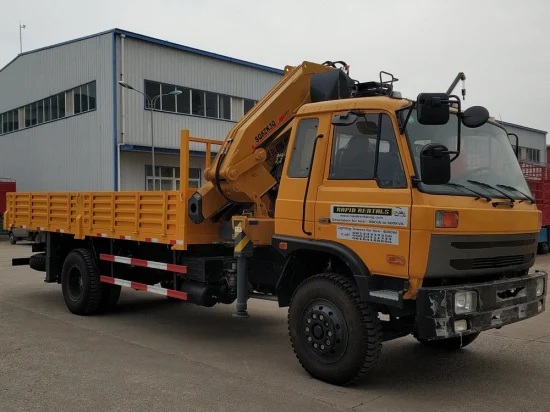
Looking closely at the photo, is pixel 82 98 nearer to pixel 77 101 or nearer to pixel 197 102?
pixel 77 101

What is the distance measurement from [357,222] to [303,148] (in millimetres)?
1039

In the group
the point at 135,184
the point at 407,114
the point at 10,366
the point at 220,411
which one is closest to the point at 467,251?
the point at 407,114

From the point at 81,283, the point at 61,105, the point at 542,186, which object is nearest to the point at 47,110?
the point at 61,105

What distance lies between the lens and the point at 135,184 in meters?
25.1

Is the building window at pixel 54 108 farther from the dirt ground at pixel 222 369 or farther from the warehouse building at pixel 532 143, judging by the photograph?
the warehouse building at pixel 532 143

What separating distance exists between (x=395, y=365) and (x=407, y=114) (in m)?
2.77

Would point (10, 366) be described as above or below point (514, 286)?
below

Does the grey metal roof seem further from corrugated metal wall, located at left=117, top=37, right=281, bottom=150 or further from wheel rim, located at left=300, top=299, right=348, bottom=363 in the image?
wheel rim, located at left=300, top=299, right=348, bottom=363

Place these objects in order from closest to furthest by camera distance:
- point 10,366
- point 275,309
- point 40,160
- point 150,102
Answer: point 10,366
point 275,309
point 150,102
point 40,160

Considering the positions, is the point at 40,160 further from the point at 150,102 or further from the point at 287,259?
the point at 287,259

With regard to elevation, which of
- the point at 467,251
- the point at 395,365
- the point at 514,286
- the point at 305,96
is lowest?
the point at 395,365

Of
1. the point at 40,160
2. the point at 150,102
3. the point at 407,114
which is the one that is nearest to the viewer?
the point at 407,114

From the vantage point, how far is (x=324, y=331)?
5.12 metres

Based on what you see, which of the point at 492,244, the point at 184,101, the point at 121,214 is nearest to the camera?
the point at 492,244
